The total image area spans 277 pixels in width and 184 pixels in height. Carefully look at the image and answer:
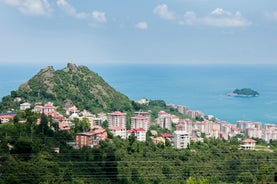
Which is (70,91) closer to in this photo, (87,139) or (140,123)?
(140,123)

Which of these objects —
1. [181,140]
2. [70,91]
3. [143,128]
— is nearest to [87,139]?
[181,140]

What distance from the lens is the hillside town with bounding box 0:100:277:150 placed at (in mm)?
9742

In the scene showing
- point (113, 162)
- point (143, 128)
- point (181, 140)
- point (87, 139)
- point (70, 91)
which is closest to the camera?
point (113, 162)

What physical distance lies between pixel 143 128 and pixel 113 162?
539 cm

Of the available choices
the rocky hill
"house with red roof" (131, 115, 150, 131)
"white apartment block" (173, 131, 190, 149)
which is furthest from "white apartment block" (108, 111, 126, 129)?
"white apartment block" (173, 131, 190, 149)

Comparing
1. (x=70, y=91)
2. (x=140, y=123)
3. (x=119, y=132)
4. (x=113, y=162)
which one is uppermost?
(x=70, y=91)

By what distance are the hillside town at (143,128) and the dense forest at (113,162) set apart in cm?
41

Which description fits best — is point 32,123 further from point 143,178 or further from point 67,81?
point 67,81

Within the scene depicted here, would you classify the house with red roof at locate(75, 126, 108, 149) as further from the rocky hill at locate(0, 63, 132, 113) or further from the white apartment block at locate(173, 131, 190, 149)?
the rocky hill at locate(0, 63, 132, 113)

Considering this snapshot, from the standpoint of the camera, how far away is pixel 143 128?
40.9ft

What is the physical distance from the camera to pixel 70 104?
13859 millimetres

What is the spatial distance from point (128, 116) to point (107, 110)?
71 centimetres

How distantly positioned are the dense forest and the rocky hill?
14.6ft

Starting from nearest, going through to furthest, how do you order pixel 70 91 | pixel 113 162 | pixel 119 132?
pixel 113 162
pixel 119 132
pixel 70 91
